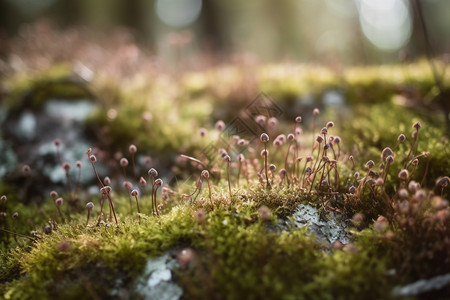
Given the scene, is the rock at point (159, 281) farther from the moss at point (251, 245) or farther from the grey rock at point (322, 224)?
the grey rock at point (322, 224)

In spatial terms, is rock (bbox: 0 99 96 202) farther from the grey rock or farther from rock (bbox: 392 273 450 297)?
rock (bbox: 392 273 450 297)

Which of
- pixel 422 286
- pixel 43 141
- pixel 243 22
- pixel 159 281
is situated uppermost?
pixel 243 22

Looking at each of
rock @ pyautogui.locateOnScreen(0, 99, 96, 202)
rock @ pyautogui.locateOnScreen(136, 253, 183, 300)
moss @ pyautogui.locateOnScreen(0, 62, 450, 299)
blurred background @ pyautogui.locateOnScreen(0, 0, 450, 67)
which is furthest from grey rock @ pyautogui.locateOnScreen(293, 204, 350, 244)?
blurred background @ pyautogui.locateOnScreen(0, 0, 450, 67)

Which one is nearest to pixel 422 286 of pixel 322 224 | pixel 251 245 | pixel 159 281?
pixel 322 224

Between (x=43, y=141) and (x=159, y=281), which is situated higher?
(x=43, y=141)

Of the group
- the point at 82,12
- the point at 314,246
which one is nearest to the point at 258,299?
the point at 314,246

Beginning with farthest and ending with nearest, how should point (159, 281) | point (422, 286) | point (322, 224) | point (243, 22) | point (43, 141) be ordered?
point (243, 22) < point (43, 141) < point (322, 224) < point (159, 281) < point (422, 286)

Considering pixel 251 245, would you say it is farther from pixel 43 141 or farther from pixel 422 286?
pixel 43 141

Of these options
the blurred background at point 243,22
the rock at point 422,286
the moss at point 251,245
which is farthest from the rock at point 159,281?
the blurred background at point 243,22

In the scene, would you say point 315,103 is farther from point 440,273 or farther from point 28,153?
point 28,153
